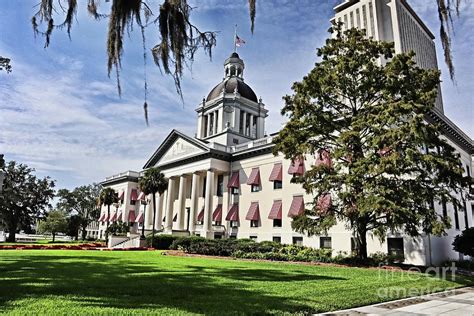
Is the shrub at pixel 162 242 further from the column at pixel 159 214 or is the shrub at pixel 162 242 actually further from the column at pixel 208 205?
the column at pixel 159 214

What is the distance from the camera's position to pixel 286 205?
33219 millimetres

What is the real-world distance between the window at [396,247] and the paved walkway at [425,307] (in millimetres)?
14194

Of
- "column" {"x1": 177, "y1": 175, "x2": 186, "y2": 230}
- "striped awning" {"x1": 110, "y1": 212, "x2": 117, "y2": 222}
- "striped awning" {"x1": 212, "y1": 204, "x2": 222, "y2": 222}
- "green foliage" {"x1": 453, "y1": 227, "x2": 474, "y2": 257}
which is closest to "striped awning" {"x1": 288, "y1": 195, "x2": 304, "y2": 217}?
"striped awning" {"x1": 212, "y1": 204, "x2": 222, "y2": 222}

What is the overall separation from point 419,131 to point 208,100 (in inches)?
1650

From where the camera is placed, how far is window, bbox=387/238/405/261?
24094 millimetres

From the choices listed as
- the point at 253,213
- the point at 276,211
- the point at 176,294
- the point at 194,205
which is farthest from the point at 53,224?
the point at 176,294

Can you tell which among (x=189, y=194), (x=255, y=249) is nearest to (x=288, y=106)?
(x=255, y=249)

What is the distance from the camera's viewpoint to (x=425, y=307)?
8.47 metres

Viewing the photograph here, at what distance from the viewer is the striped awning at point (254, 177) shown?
119 ft

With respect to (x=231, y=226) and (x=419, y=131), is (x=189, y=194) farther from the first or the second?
(x=419, y=131)

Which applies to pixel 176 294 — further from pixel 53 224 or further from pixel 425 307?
pixel 53 224

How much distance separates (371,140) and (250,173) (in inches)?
828

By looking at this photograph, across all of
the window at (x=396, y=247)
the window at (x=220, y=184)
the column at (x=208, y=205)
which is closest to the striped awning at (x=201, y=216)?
the column at (x=208, y=205)

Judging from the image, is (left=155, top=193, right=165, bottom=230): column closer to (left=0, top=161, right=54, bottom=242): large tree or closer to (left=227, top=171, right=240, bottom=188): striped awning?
(left=227, top=171, right=240, bottom=188): striped awning
